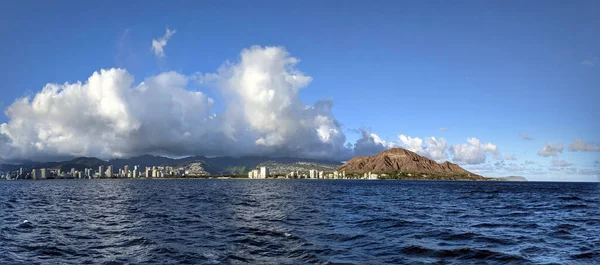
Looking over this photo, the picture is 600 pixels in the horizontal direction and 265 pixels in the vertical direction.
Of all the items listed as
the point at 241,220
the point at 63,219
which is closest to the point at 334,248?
the point at 241,220

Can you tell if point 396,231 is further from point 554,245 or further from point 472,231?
point 554,245

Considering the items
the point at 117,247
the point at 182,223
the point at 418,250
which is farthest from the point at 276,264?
the point at 182,223

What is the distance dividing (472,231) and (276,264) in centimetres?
2569

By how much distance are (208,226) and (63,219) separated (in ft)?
74.6

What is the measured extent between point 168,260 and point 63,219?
111ft

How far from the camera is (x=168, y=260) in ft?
91.6

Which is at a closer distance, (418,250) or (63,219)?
(418,250)

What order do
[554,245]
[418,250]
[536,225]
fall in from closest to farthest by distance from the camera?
[418,250]
[554,245]
[536,225]

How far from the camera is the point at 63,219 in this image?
174 feet

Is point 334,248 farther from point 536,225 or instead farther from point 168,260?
point 536,225

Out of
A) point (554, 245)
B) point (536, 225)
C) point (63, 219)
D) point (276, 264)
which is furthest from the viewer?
point (63, 219)

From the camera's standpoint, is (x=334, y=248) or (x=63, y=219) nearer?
(x=334, y=248)

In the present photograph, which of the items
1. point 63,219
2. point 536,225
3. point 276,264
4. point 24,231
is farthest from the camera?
point 63,219

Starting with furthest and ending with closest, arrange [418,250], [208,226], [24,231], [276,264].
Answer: [208,226]
[24,231]
[418,250]
[276,264]
